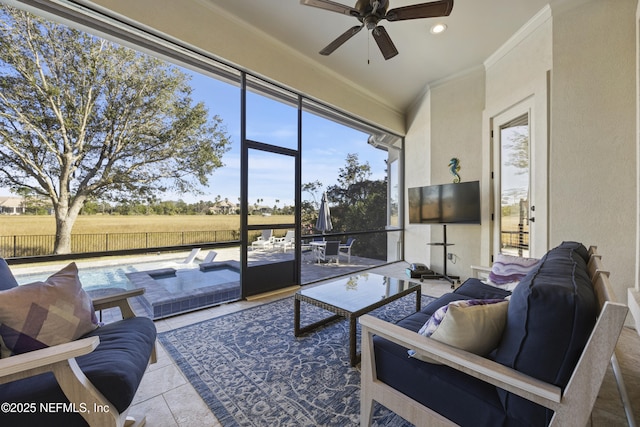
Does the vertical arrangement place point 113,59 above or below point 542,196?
above

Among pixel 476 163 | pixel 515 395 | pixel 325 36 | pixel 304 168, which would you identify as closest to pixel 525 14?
pixel 476 163

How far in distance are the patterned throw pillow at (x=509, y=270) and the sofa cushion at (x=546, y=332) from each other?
61.1 inches

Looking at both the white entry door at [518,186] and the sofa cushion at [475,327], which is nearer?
the sofa cushion at [475,327]

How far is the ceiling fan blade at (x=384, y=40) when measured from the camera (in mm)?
2453

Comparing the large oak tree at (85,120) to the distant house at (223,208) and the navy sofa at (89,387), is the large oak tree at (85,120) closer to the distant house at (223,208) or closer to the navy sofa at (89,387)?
the distant house at (223,208)

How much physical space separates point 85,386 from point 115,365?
14 centimetres

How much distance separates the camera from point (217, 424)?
145 cm

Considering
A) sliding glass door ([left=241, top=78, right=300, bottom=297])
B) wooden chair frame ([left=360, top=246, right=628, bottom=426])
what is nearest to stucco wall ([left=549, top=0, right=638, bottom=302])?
wooden chair frame ([left=360, top=246, right=628, bottom=426])

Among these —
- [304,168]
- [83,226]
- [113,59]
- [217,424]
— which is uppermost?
[113,59]

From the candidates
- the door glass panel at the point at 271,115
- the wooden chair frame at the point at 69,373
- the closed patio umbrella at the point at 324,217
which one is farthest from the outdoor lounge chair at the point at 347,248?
the wooden chair frame at the point at 69,373

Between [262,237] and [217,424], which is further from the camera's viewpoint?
[262,237]

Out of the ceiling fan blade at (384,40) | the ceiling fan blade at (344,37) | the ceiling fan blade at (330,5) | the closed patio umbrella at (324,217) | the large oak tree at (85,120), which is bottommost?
the closed patio umbrella at (324,217)

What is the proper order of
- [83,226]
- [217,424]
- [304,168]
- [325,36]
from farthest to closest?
[304,168], [325,36], [83,226], [217,424]

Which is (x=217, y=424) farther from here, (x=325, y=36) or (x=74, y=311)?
(x=325, y=36)
